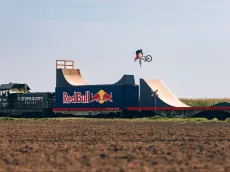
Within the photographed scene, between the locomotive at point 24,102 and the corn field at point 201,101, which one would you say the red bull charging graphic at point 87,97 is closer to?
the locomotive at point 24,102

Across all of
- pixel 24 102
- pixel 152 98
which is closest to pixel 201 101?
pixel 152 98

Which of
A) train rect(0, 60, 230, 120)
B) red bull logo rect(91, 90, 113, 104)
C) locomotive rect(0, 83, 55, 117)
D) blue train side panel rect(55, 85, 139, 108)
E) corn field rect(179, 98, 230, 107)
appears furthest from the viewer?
corn field rect(179, 98, 230, 107)

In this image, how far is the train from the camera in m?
49.1

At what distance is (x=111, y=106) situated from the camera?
51.4m

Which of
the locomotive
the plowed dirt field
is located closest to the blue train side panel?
the locomotive

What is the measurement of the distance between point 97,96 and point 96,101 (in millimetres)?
434

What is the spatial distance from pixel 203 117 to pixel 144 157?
101 feet

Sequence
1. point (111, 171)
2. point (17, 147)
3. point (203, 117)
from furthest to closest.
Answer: point (203, 117), point (17, 147), point (111, 171)

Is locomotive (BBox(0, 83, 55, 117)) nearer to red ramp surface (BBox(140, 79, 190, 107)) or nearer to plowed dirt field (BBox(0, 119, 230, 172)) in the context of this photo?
red ramp surface (BBox(140, 79, 190, 107))

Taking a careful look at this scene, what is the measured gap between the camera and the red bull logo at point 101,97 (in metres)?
51.6

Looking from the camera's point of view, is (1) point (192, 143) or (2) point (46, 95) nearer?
(1) point (192, 143)

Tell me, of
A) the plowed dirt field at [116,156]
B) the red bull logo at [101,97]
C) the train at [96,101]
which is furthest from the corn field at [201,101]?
the plowed dirt field at [116,156]

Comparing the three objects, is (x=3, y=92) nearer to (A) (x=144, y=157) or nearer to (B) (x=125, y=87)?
(B) (x=125, y=87)

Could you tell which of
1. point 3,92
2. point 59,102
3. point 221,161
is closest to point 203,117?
point 59,102
